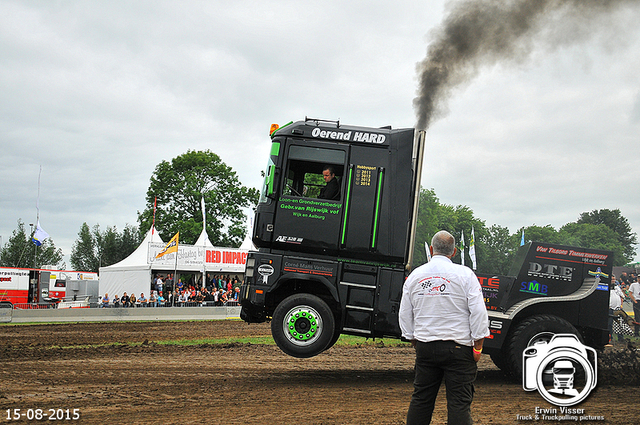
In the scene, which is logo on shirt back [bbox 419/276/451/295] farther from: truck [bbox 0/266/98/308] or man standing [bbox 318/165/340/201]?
truck [bbox 0/266/98/308]

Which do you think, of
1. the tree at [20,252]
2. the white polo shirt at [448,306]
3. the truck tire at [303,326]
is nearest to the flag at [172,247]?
the truck tire at [303,326]

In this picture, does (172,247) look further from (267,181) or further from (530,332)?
(530,332)

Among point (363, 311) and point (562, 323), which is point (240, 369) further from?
point (562, 323)

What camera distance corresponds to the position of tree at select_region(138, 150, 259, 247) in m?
45.0

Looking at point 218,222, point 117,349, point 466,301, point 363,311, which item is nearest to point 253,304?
point 363,311

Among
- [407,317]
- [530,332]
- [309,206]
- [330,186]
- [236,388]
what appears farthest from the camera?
[330,186]

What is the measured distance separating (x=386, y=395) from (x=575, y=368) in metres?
2.79

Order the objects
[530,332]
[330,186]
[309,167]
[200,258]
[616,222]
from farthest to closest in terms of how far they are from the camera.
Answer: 1. [616,222]
2. [200,258]
3. [309,167]
4. [330,186]
5. [530,332]

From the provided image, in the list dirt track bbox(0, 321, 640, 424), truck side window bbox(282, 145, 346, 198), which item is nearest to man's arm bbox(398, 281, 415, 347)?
dirt track bbox(0, 321, 640, 424)

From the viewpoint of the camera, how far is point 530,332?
6.98 meters

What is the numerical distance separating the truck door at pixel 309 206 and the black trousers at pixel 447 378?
3.33m

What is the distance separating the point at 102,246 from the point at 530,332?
71792 millimetres

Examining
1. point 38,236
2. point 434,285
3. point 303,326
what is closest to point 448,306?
point 434,285

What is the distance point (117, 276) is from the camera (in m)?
27.5
